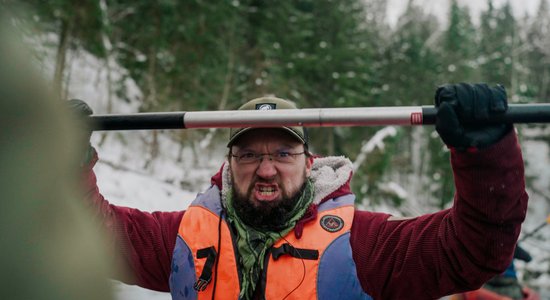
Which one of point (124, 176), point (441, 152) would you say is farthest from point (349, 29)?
point (124, 176)

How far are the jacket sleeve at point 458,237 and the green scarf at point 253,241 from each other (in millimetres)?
335

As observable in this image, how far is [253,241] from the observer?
2566 millimetres

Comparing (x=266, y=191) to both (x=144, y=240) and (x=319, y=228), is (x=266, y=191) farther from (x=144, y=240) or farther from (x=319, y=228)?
(x=144, y=240)

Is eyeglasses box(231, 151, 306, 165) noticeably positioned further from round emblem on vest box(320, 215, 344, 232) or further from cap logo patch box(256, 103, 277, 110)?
round emblem on vest box(320, 215, 344, 232)

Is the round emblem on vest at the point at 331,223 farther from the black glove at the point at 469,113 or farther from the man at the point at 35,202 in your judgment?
the man at the point at 35,202

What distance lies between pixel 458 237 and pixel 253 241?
3.34ft

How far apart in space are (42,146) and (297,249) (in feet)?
6.34

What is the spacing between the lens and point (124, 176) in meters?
11.0

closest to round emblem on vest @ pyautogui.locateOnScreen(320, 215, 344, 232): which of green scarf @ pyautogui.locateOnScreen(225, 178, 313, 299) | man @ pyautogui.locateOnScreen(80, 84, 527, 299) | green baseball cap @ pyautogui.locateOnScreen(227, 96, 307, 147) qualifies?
man @ pyautogui.locateOnScreen(80, 84, 527, 299)

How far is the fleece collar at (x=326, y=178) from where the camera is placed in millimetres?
2830

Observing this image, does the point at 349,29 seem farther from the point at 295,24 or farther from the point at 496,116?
the point at 496,116

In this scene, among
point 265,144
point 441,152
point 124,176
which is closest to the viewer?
point 265,144

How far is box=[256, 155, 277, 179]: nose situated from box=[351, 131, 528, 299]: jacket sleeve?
22.0 inches

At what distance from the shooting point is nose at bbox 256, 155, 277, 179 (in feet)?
9.16
